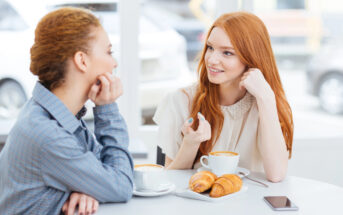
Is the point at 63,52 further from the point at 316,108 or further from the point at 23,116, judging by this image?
the point at 316,108

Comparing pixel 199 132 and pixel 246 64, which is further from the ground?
pixel 246 64

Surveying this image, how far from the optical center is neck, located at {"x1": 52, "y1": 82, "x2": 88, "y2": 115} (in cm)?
126

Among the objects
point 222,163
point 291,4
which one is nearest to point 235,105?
point 222,163

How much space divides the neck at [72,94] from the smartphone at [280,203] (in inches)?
23.3

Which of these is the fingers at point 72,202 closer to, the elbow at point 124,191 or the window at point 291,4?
the elbow at point 124,191

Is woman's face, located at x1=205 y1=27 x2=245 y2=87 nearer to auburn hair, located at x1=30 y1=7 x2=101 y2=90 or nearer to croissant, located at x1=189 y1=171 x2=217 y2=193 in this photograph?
croissant, located at x1=189 y1=171 x2=217 y2=193

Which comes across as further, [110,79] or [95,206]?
[110,79]

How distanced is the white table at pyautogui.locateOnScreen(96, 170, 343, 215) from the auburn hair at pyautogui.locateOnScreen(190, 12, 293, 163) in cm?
36

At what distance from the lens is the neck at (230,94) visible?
73.5 inches

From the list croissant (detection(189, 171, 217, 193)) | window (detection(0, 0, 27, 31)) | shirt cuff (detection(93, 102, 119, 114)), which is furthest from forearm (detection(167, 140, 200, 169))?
window (detection(0, 0, 27, 31))

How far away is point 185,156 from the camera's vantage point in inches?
66.0

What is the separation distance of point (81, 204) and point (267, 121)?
78cm

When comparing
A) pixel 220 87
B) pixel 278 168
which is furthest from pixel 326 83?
pixel 278 168

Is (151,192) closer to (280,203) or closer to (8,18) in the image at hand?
(280,203)
